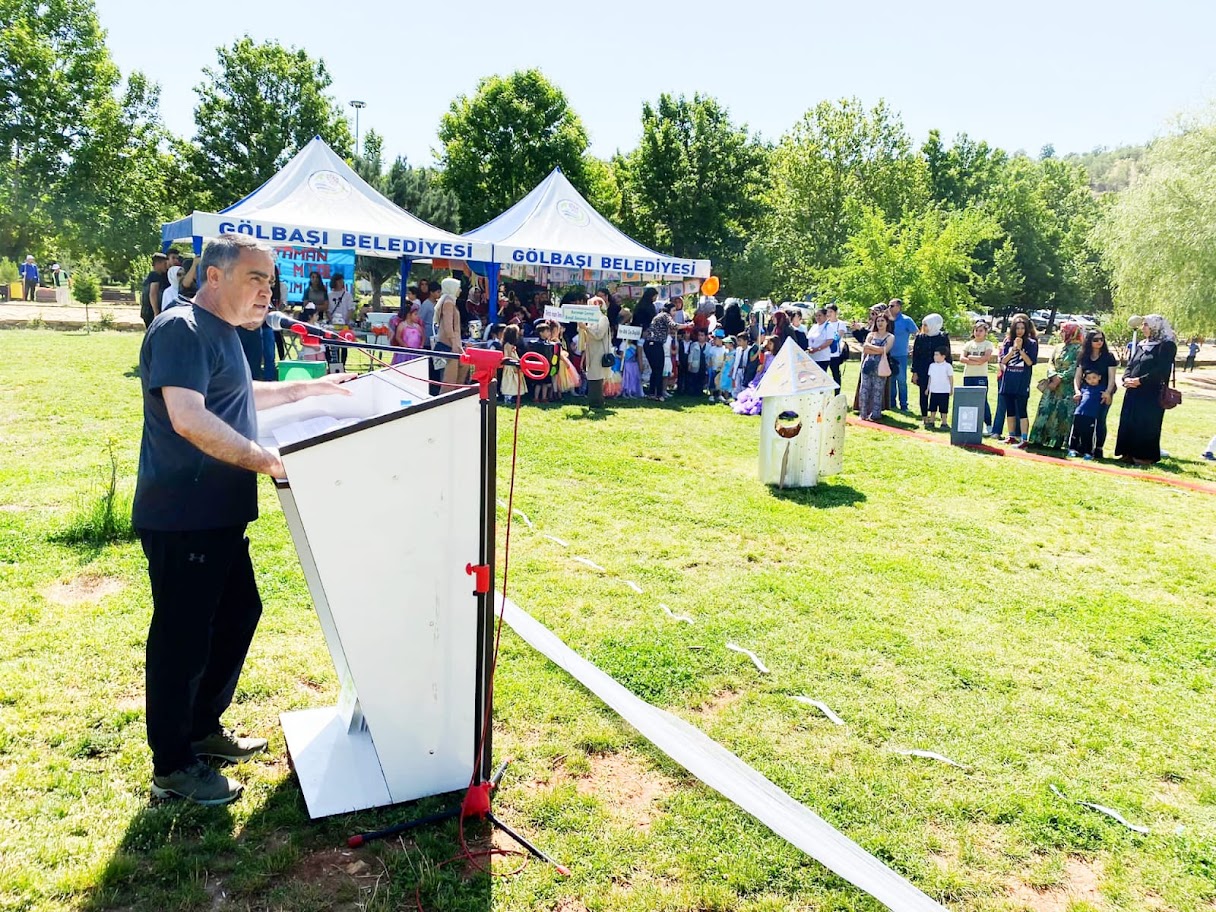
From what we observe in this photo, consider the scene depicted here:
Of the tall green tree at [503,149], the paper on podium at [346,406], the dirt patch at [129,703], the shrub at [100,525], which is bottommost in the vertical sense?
the dirt patch at [129,703]

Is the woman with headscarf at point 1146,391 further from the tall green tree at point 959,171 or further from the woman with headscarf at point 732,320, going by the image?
the tall green tree at point 959,171

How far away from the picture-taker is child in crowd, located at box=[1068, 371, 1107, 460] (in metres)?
9.91

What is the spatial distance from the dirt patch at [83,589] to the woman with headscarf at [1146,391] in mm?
10422

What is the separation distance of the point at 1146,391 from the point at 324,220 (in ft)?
40.5

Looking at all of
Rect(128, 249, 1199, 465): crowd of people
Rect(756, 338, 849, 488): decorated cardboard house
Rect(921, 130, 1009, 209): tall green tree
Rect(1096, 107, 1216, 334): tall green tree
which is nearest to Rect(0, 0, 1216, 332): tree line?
Rect(1096, 107, 1216, 334): tall green tree

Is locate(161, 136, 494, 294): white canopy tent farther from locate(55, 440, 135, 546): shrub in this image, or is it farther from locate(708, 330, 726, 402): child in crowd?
locate(55, 440, 135, 546): shrub

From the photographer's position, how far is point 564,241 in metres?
15.2

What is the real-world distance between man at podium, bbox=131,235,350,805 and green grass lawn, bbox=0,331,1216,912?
0.34m

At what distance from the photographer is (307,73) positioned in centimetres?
3706

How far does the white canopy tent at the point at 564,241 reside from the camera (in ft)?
47.0

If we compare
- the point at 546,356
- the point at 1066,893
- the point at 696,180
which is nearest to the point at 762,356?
the point at 546,356

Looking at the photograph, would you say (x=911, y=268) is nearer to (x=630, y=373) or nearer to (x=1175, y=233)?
(x=1175, y=233)

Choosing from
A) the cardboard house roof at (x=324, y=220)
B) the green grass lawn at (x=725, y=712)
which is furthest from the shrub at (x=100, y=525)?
the cardboard house roof at (x=324, y=220)

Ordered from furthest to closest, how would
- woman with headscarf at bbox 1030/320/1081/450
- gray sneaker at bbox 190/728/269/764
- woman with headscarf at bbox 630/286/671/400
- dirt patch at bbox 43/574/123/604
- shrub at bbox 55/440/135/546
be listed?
1. woman with headscarf at bbox 630/286/671/400
2. woman with headscarf at bbox 1030/320/1081/450
3. shrub at bbox 55/440/135/546
4. dirt patch at bbox 43/574/123/604
5. gray sneaker at bbox 190/728/269/764
